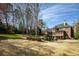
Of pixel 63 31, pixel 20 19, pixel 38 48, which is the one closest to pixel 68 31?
pixel 63 31

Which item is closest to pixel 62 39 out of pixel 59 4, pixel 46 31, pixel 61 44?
pixel 61 44

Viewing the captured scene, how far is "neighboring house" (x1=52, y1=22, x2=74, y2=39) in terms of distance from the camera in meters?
1.85

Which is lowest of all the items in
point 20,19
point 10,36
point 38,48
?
point 38,48

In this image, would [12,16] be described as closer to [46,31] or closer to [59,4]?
[46,31]

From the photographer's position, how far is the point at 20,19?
186 cm

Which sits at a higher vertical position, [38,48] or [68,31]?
[68,31]

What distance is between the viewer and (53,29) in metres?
1.86

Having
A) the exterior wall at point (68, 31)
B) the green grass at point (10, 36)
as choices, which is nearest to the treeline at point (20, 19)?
the green grass at point (10, 36)

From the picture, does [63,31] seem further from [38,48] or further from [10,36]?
[10,36]

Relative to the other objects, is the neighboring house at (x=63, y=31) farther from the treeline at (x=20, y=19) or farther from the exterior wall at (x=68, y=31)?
the treeline at (x=20, y=19)

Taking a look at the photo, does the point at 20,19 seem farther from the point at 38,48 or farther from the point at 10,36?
the point at 38,48

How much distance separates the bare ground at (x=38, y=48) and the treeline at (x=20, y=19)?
0.11 m

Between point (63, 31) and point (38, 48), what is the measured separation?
1.00 feet

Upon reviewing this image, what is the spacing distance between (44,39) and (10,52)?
14.2 inches
